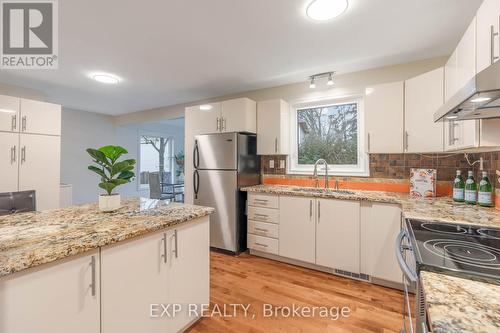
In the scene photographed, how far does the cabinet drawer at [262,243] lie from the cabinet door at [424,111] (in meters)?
1.79

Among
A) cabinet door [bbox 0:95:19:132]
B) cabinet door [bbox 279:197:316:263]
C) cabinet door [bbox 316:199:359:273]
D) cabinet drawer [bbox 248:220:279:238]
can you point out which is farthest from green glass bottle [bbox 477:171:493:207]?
cabinet door [bbox 0:95:19:132]

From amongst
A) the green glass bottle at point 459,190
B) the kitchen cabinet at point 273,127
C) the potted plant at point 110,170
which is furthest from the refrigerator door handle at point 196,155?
the green glass bottle at point 459,190

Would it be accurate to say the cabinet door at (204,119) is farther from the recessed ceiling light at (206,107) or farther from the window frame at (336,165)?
the window frame at (336,165)

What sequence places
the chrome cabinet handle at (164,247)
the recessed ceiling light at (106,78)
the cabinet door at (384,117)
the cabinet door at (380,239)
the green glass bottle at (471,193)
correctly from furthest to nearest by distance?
the recessed ceiling light at (106,78) → the cabinet door at (384,117) → the cabinet door at (380,239) → the green glass bottle at (471,193) → the chrome cabinet handle at (164,247)

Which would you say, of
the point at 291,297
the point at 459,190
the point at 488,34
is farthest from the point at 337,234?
the point at 488,34

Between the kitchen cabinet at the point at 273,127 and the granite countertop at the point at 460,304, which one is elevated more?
the kitchen cabinet at the point at 273,127

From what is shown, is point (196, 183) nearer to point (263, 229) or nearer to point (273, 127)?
point (263, 229)

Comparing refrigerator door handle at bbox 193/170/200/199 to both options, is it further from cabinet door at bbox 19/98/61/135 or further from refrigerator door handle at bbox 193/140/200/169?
cabinet door at bbox 19/98/61/135

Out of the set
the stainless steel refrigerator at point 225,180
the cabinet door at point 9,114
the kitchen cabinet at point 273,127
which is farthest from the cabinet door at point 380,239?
the cabinet door at point 9,114

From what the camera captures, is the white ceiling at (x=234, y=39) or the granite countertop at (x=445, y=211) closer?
the granite countertop at (x=445, y=211)

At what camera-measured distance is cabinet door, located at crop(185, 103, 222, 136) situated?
11.0 feet

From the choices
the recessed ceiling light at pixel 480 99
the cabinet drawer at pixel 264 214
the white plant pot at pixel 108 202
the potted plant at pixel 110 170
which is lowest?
the cabinet drawer at pixel 264 214

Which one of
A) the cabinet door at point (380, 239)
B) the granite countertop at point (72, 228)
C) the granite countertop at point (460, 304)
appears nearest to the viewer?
the granite countertop at point (460, 304)

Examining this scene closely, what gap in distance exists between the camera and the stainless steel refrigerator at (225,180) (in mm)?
3068
